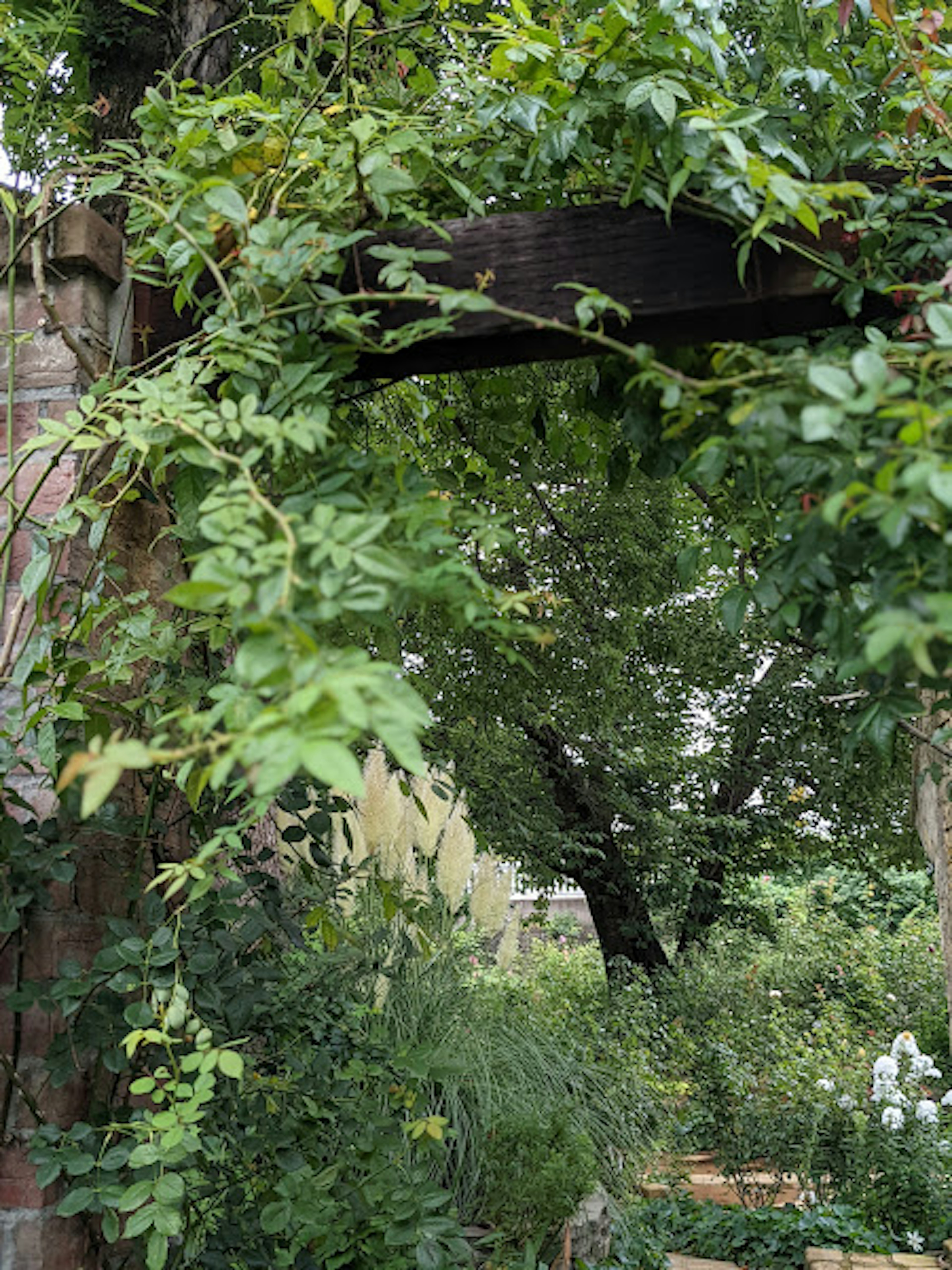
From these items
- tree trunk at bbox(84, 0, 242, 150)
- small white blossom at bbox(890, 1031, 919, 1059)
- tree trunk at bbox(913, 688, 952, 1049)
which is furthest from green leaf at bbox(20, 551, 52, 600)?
small white blossom at bbox(890, 1031, 919, 1059)

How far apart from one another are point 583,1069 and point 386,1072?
231 cm

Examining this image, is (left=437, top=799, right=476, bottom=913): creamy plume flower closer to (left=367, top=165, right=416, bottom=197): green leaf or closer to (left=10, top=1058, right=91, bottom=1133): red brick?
(left=10, top=1058, right=91, bottom=1133): red brick

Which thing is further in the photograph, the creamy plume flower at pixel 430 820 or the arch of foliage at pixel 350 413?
the creamy plume flower at pixel 430 820

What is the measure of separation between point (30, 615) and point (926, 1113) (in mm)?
3883

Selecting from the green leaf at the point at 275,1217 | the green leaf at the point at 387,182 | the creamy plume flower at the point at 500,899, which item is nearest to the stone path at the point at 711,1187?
the creamy plume flower at the point at 500,899

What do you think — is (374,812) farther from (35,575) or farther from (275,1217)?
(35,575)

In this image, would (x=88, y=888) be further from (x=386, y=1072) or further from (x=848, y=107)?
(x=848, y=107)

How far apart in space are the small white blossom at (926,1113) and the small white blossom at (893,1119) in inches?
2.2

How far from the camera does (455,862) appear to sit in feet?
13.6

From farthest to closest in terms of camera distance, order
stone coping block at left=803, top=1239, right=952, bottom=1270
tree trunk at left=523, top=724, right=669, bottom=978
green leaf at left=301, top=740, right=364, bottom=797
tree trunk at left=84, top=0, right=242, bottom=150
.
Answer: tree trunk at left=523, top=724, right=669, bottom=978, stone coping block at left=803, top=1239, right=952, bottom=1270, tree trunk at left=84, top=0, right=242, bottom=150, green leaf at left=301, top=740, right=364, bottom=797

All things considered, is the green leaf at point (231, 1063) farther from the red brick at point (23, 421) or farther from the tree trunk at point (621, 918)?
the tree trunk at point (621, 918)

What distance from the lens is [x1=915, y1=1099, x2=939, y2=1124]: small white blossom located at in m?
4.32

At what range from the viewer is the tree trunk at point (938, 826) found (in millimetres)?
3074

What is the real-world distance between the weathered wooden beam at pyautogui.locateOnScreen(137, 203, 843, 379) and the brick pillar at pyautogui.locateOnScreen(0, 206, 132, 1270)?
1.63ft
